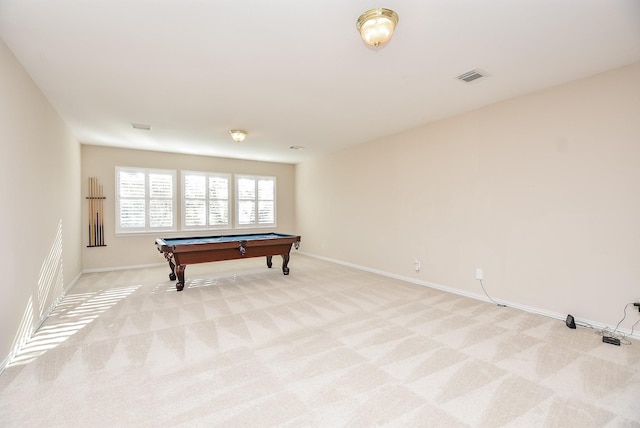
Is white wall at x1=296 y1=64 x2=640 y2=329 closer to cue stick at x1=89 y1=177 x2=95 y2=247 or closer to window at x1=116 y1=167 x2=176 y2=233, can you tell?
window at x1=116 y1=167 x2=176 y2=233

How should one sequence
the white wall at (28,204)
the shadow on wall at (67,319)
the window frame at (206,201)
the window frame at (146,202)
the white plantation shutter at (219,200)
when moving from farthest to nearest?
the white plantation shutter at (219,200) → the window frame at (206,201) → the window frame at (146,202) → the shadow on wall at (67,319) → the white wall at (28,204)

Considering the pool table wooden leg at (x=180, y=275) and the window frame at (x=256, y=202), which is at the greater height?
the window frame at (x=256, y=202)

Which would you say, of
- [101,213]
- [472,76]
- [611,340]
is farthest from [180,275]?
[611,340]

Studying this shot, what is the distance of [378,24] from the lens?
1950 mm

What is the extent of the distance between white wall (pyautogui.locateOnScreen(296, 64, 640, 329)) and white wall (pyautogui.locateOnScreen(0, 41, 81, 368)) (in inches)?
189

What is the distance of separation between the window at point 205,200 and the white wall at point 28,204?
100 inches

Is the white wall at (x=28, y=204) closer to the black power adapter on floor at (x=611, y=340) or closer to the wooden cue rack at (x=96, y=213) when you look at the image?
the wooden cue rack at (x=96, y=213)

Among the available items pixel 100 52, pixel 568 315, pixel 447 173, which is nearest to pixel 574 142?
pixel 447 173

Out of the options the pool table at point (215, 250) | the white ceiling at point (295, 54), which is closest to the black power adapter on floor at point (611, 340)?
the white ceiling at point (295, 54)

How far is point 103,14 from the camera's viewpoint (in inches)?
78.1

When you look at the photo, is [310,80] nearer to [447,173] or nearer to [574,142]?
[447,173]

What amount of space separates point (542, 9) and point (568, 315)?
9.34ft

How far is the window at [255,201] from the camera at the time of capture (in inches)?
297

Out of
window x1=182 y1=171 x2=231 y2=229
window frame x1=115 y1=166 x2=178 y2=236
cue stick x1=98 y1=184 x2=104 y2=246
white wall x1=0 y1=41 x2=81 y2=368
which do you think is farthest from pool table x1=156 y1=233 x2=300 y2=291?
cue stick x1=98 y1=184 x2=104 y2=246
